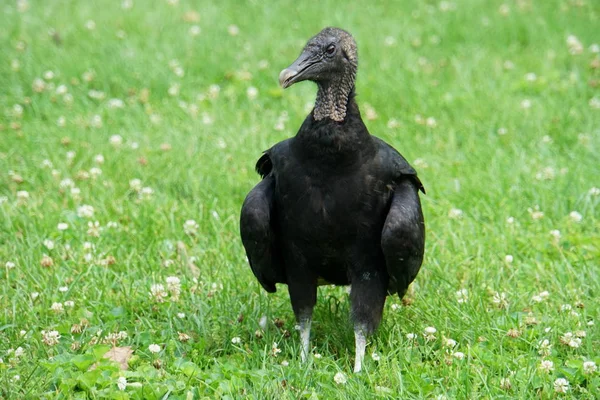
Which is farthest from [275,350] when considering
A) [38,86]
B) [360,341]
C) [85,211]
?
[38,86]

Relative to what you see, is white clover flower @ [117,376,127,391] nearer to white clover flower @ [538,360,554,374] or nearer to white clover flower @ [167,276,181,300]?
white clover flower @ [167,276,181,300]

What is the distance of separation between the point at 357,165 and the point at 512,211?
1933 mm

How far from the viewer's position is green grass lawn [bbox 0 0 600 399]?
381cm

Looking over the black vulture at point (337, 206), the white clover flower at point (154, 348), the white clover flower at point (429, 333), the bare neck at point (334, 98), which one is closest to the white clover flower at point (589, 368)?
the white clover flower at point (429, 333)

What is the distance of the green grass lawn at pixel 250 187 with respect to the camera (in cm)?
381

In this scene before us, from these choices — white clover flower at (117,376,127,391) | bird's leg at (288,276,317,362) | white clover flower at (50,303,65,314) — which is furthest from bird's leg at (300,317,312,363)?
white clover flower at (50,303,65,314)

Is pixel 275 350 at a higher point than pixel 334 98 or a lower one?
lower

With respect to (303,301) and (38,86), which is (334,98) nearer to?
(303,301)

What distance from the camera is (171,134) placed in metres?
6.51

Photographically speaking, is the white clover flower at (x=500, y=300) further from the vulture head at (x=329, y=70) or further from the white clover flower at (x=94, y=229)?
the white clover flower at (x=94, y=229)

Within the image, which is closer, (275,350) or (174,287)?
(275,350)

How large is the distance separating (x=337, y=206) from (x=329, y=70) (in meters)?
0.61

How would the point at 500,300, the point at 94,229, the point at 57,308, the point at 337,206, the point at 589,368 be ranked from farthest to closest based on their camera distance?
the point at 94,229 → the point at 500,300 → the point at 57,308 → the point at 337,206 → the point at 589,368

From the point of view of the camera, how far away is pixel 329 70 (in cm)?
389
